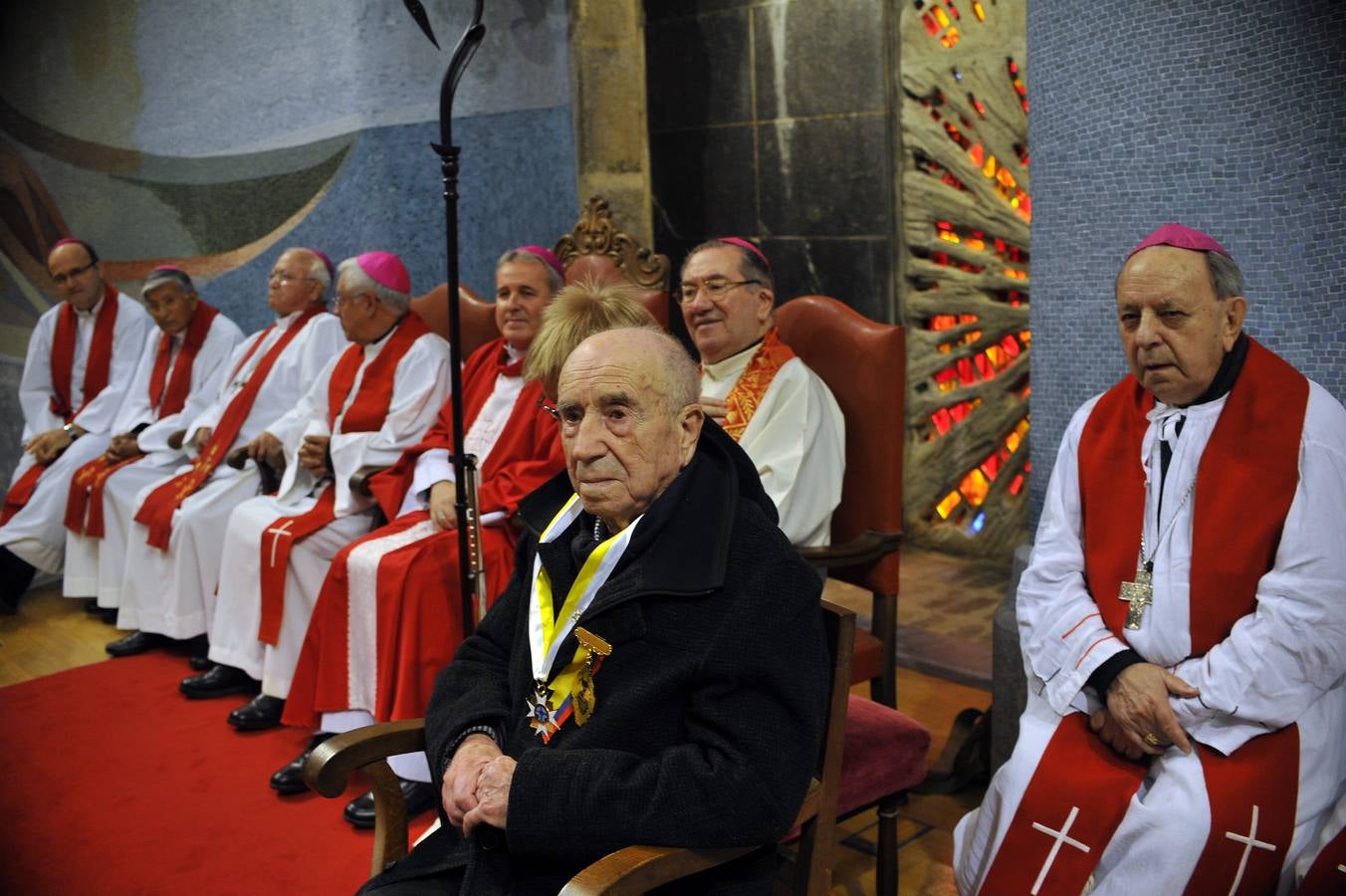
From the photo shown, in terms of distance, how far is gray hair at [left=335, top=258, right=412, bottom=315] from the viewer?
15.5 ft

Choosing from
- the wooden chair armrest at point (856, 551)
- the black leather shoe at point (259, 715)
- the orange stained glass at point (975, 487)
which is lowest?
the black leather shoe at point (259, 715)

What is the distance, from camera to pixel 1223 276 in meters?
2.50

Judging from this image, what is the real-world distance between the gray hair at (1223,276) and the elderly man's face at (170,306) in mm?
4788

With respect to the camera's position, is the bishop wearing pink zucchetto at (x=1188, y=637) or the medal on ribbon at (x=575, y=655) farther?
Result: the bishop wearing pink zucchetto at (x=1188, y=637)

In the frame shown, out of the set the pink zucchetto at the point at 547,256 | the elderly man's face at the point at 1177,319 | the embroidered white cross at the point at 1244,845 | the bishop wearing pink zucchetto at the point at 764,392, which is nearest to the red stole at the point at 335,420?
the pink zucchetto at the point at 547,256

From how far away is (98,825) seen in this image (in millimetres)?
3697

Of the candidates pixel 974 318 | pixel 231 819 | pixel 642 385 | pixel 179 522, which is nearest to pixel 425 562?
pixel 231 819

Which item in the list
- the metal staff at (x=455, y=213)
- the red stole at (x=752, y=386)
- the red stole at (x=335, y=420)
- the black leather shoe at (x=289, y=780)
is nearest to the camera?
the metal staff at (x=455, y=213)

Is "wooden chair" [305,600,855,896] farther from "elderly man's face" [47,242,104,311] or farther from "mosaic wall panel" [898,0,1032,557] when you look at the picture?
"elderly man's face" [47,242,104,311]

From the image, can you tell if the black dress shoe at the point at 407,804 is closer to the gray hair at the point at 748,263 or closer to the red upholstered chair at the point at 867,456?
the red upholstered chair at the point at 867,456

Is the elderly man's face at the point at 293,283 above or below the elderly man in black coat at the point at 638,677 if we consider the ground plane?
above

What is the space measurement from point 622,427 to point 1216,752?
130 centimetres

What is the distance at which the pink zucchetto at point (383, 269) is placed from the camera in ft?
15.6

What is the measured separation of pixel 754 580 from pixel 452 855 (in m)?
0.75
